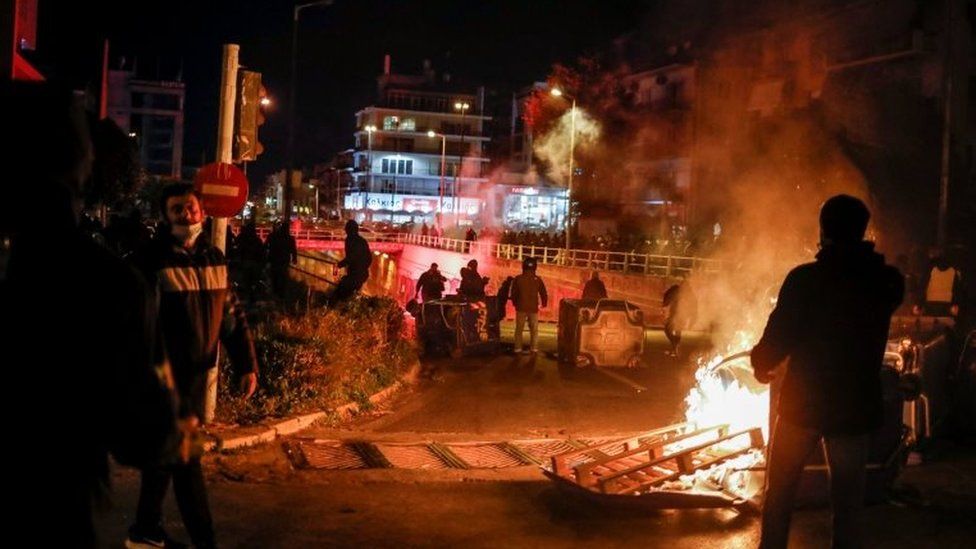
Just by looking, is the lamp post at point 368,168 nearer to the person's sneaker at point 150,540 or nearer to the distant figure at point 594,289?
the distant figure at point 594,289

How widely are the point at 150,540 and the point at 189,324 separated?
1228 mm

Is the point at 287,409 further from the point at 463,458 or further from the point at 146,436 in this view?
the point at 146,436

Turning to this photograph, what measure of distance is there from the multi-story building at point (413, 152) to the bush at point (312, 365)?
293ft

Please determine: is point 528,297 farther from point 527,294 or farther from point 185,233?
point 185,233

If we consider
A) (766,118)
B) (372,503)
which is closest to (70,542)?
A: (372,503)

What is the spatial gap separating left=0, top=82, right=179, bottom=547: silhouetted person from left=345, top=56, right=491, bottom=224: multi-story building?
9864 cm

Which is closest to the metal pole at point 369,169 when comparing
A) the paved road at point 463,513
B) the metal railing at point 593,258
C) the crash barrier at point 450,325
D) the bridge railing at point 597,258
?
the metal railing at point 593,258

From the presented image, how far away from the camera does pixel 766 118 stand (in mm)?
37125

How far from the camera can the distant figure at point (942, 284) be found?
1175 centimetres

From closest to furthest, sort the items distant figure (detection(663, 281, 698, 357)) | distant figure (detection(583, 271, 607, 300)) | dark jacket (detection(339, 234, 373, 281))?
dark jacket (detection(339, 234, 373, 281)) → distant figure (detection(663, 281, 698, 357)) → distant figure (detection(583, 271, 607, 300))

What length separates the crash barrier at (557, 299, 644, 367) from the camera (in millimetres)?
14812

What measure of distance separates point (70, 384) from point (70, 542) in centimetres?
38

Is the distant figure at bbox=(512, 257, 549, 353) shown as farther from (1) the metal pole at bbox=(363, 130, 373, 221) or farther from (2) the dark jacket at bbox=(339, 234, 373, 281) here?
(1) the metal pole at bbox=(363, 130, 373, 221)

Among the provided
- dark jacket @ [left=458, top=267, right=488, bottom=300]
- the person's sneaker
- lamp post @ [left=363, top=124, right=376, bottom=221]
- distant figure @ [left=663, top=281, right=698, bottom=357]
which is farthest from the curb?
lamp post @ [left=363, top=124, right=376, bottom=221]
